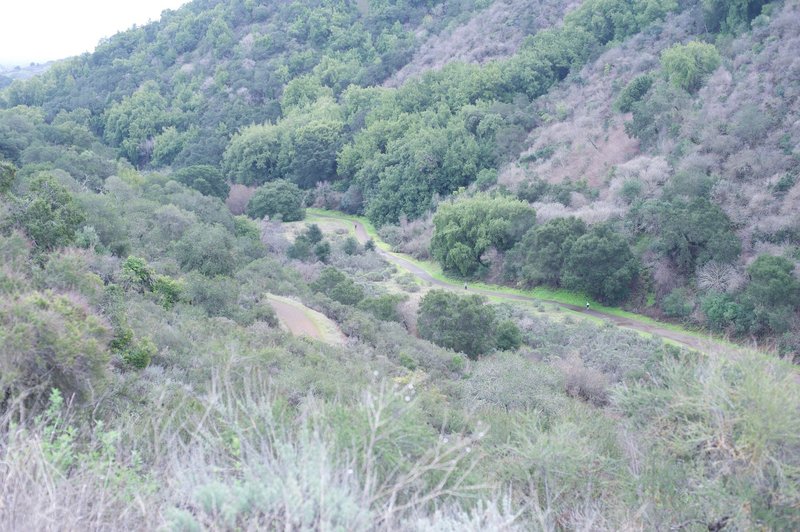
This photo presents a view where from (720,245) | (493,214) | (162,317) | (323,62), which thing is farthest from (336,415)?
(323,62)

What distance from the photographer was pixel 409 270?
3856 cm

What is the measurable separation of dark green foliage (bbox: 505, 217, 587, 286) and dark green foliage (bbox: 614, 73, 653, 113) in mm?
14020

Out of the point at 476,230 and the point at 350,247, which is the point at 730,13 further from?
the point at 350,247

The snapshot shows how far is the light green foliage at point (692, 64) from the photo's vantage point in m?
38.9

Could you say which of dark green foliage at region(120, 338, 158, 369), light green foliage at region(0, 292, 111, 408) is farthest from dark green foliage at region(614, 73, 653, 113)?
light green foliage at region(0, 292, 111, 408)

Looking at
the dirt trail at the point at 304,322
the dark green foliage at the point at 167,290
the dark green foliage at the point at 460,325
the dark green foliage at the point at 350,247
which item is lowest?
the dark green foliage at the point at 350,247

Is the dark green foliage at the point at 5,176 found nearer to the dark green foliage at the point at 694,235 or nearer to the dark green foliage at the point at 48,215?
the dark green foliage at the point at 48,215

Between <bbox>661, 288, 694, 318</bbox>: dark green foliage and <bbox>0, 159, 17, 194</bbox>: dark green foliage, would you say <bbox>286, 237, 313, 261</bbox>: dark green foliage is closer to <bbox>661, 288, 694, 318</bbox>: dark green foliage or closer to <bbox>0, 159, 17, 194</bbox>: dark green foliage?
<bbox>661, 288, 694, 318</bbox>: dark green foliage

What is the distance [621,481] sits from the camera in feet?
23.9

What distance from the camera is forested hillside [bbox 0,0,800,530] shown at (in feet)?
20.2

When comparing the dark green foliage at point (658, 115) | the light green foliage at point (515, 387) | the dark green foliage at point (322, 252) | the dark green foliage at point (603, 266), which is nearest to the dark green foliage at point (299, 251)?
the dark green foliage at point (322, 252)

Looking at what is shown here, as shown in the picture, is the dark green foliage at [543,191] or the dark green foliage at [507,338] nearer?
the dark green foliage at [507,338]

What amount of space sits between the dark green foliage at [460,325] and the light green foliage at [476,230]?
494 inches

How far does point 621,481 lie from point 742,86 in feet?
108
